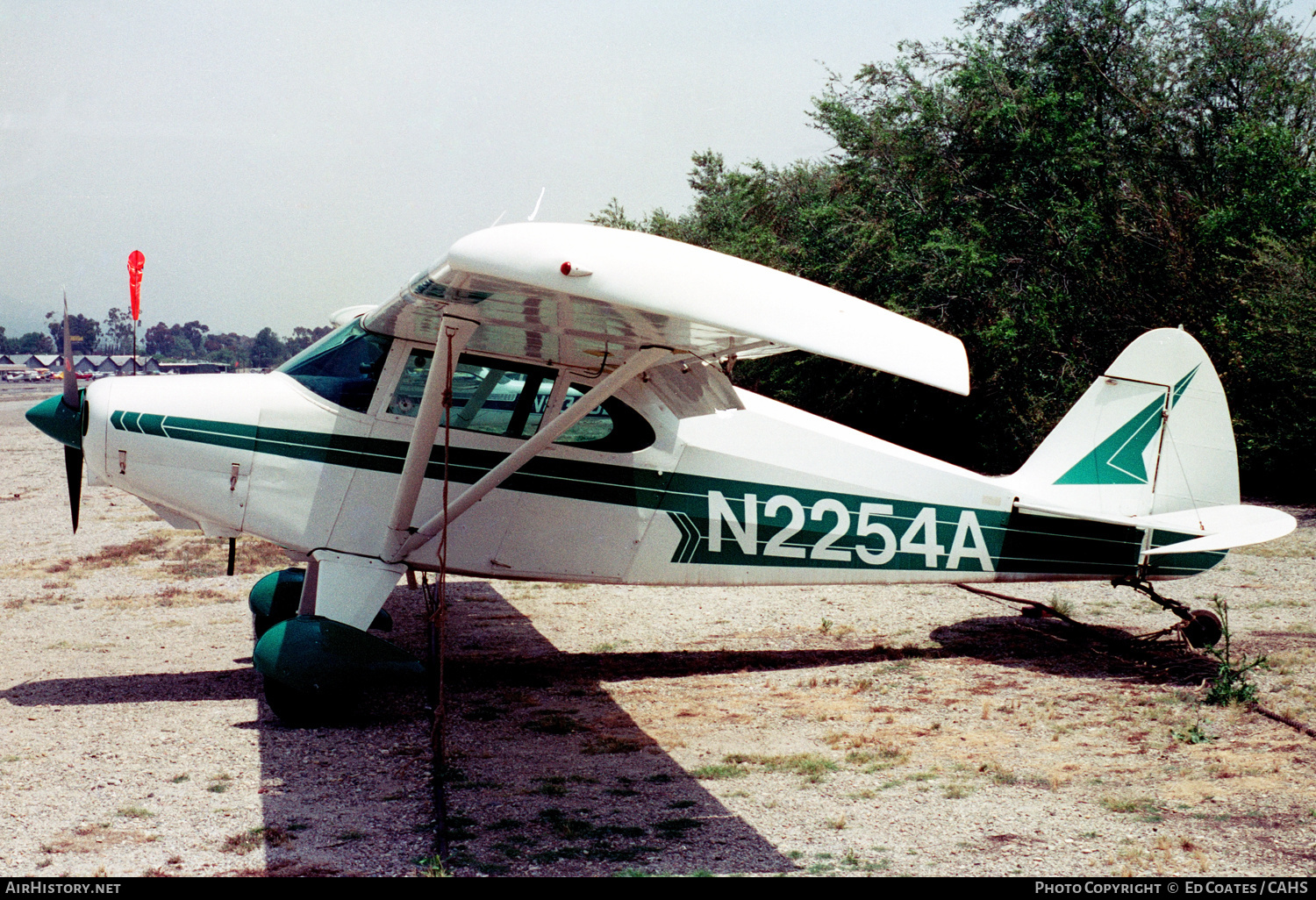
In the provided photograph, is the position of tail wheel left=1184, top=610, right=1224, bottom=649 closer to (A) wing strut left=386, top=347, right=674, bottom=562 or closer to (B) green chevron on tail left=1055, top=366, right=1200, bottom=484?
(B) green chevron on tail left=1055, top=366, right=1200, bottom=484

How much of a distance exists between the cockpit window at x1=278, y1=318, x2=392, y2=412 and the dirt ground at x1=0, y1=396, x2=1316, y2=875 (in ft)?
6.85

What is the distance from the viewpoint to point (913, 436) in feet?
69.5

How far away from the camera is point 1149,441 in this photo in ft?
24.8

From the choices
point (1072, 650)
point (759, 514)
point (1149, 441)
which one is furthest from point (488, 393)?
point (1072, 650)

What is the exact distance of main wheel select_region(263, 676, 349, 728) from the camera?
5.98 m

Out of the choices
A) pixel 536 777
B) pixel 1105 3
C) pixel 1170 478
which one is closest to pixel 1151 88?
pixel 1105 3

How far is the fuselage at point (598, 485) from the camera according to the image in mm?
6488

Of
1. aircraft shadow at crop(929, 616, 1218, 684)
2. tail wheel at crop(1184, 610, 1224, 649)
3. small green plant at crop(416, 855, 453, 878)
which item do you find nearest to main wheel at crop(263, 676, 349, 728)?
small green plant at crop(416, 855, 453, 878)

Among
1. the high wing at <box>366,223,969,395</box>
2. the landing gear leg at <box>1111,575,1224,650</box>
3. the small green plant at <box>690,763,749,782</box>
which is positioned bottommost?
the small green plant at <box>690,763,749,782</box>

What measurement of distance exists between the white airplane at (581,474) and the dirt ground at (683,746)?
2.40 ft

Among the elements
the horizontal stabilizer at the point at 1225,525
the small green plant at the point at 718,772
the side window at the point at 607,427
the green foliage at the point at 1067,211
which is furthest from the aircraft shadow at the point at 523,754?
the green foliage at the point at 1067,211

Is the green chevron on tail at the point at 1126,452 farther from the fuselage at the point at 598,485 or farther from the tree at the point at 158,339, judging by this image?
the tree at the point at 158,339

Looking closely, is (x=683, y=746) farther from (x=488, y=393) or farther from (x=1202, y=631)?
(x=1202, y=631)

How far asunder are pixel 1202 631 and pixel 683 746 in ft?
14.2
